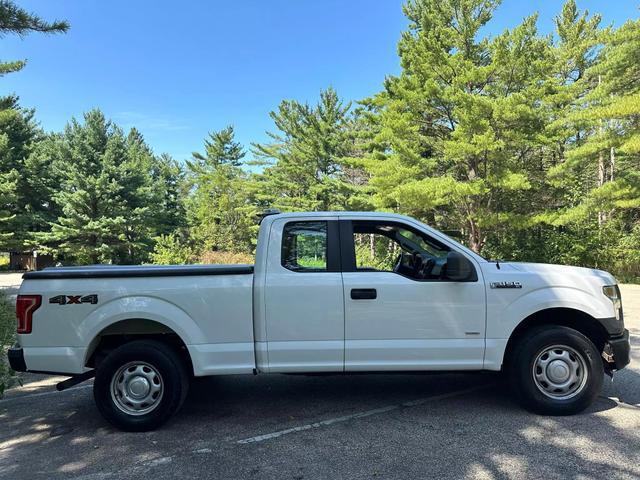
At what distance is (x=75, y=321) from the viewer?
4238 millimetres

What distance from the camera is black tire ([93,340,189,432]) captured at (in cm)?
421

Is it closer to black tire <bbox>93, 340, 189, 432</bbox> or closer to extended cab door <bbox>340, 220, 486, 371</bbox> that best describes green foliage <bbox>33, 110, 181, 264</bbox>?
black tire <bbox>93, 340, 189, 432</bbox>

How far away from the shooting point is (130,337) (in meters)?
4.57

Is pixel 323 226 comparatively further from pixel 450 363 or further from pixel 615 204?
pixel 615 204

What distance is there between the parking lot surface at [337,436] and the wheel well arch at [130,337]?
2.13 ft

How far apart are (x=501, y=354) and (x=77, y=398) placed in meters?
4.69

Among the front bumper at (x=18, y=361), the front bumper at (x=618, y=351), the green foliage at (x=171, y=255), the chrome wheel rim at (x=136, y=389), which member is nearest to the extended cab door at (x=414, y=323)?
the front bumper at (x=618, y=351)

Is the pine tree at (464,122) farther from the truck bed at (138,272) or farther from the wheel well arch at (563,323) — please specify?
the truck bed at (138,272)

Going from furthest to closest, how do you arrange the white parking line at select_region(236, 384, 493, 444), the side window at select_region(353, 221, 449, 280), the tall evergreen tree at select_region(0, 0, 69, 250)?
the tall evergreen tree at select_region(0, 0, 69, 250)
the side window at select_region(353, 221, 449, 280)
the white parking line at select_region(236, 384, 493, 444)

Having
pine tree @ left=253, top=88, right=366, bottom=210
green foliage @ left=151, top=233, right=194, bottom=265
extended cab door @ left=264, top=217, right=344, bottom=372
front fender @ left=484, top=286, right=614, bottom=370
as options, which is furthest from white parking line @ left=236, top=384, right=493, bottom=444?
pine tree @ left=253, top=88, right=366, bottom=210

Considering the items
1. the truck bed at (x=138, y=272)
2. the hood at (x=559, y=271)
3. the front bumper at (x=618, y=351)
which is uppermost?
the truck bed at (x=138, y=272)

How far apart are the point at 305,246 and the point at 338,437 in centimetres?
176

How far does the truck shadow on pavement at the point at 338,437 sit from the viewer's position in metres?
3.45

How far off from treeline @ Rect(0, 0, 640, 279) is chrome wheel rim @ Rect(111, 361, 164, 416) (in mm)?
14912
